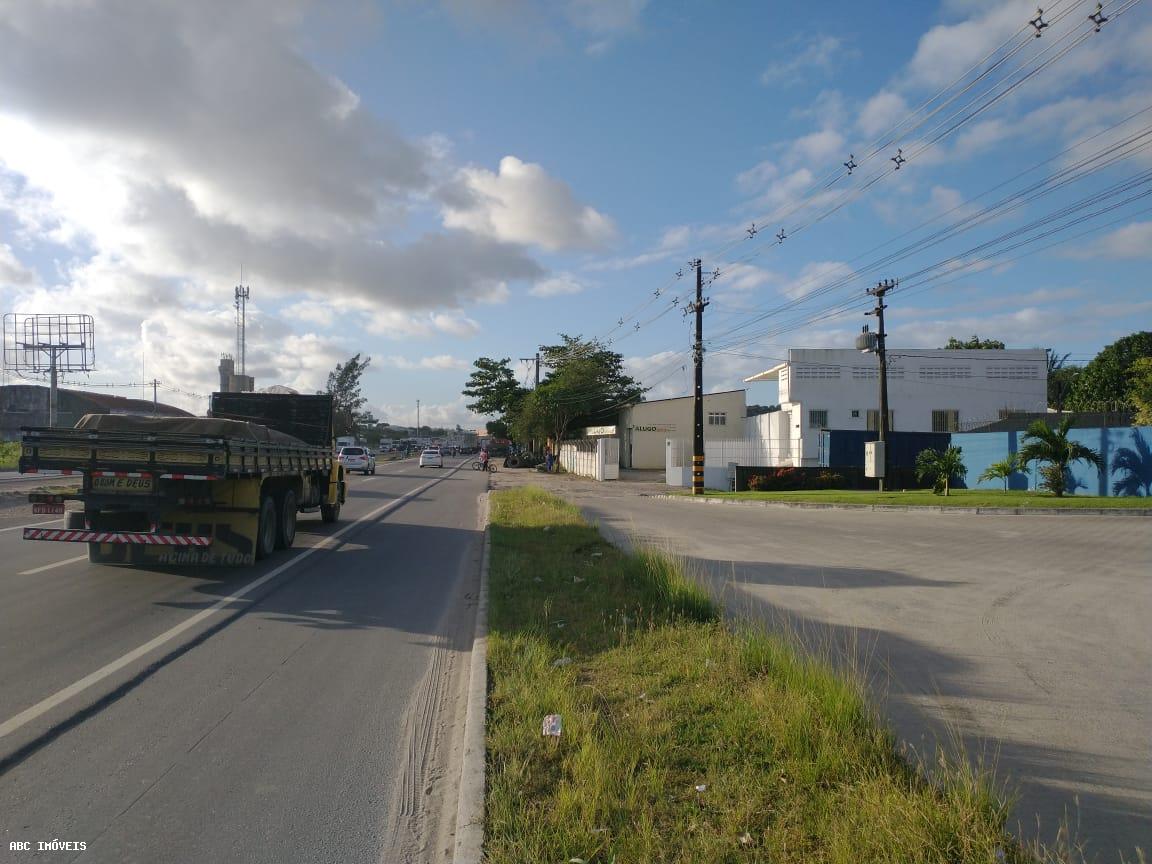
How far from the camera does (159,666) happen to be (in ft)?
21.2

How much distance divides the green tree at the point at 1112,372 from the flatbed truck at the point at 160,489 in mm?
57196

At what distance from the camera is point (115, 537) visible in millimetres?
9922

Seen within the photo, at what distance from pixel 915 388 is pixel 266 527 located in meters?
46.1

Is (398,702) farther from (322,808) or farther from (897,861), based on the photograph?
(897,861)

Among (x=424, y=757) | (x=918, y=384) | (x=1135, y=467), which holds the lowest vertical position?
(x=424, y=757)

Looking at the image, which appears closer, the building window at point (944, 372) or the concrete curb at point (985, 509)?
the concrete curb at point (985, 509)

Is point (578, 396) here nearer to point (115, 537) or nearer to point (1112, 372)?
point (1112, 372)

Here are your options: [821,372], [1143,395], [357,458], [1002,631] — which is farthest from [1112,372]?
[1002,631]

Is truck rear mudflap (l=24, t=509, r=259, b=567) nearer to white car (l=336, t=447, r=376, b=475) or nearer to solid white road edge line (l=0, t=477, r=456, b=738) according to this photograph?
solid white road edge line (l=0, t=477, r=456, b=738)

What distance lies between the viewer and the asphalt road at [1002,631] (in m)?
4.39

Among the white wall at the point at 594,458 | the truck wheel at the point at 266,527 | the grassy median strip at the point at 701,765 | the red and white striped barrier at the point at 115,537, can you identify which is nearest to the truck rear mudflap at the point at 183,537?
the red and white striped barrier at the point at 115,537

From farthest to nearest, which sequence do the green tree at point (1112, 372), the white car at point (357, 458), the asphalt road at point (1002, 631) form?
1. the green tree at point (1112, 372)
2. the white car at point (357, 458)
3. the asphalt road at point (1002, 631)

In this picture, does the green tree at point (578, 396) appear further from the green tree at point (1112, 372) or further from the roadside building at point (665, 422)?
the green tree at point (1112, 372)

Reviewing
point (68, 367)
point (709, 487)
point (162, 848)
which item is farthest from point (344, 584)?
point (68, 367)
